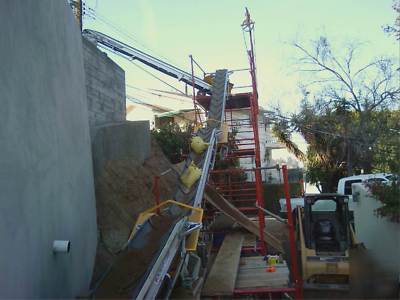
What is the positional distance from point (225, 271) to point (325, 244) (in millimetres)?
2173

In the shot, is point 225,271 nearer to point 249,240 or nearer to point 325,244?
point 325,244

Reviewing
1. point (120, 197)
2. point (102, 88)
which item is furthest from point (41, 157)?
point (102, 88)

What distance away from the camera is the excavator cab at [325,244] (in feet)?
25.1

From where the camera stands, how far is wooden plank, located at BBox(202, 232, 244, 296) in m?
7.03

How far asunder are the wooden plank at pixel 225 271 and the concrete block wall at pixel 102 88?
13.4 ft

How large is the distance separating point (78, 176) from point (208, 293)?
2.91m

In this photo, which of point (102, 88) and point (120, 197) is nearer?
point (120, 197)

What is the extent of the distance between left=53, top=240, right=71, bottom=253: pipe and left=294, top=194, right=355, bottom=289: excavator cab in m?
4.45

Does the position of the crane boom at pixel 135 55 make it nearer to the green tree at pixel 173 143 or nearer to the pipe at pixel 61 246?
the green tree at pixel 173 143

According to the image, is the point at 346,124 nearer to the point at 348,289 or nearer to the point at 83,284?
the point at 348,289

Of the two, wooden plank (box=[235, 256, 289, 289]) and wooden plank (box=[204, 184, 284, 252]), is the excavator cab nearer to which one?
wooden plank (box=[235, 256, 289, 289])

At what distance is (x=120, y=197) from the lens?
9516 millimetres

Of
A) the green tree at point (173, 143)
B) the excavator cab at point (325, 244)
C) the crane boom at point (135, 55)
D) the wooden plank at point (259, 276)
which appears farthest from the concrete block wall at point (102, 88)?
the crane boom at point (135, 55)

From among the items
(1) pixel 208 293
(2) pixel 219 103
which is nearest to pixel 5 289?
(1) pixel 208 293
